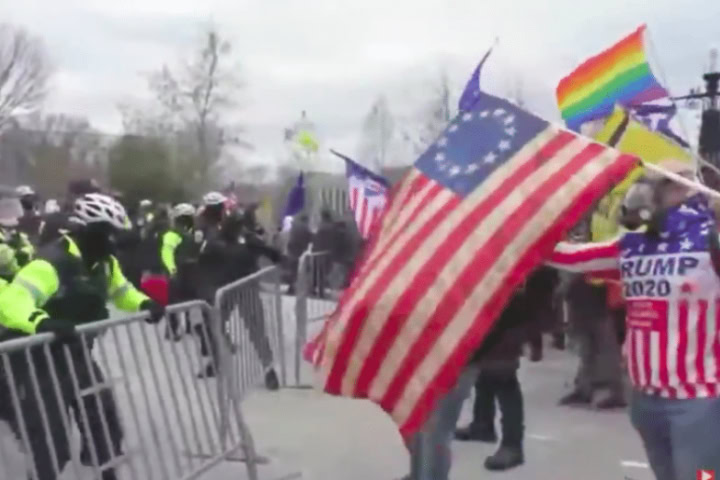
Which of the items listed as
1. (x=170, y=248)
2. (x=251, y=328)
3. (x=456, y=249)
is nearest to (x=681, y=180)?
(x=456, y=249)

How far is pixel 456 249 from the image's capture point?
4.14 metres

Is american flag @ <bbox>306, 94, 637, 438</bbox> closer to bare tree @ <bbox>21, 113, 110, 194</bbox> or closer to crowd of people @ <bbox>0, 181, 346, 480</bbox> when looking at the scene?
crowd of people @ <bbox>0, 181, 346, 480</bbox>

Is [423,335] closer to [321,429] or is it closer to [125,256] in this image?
[321,429]

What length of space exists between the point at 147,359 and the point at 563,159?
236 cm

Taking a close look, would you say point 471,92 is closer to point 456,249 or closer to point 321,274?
point 456,249

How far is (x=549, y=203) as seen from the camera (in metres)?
4.05

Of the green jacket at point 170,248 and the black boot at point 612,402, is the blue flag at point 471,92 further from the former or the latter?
the green jacket at point 170,248

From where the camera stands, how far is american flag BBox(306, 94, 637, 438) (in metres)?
4.03

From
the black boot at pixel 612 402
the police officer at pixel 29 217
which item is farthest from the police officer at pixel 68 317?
the police officer at pixel 29 217

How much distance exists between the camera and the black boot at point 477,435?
24.3 ft

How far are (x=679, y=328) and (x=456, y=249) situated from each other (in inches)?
33.4

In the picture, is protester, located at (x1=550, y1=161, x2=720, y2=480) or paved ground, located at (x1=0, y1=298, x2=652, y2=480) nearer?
protester, located at (x1=550, y1=161, x2=720, y2=480)

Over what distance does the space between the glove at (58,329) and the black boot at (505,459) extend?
9.70 ft

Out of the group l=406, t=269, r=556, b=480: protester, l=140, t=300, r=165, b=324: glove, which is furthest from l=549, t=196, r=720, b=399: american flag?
l=140, t=300, r=165, b=324: glove
